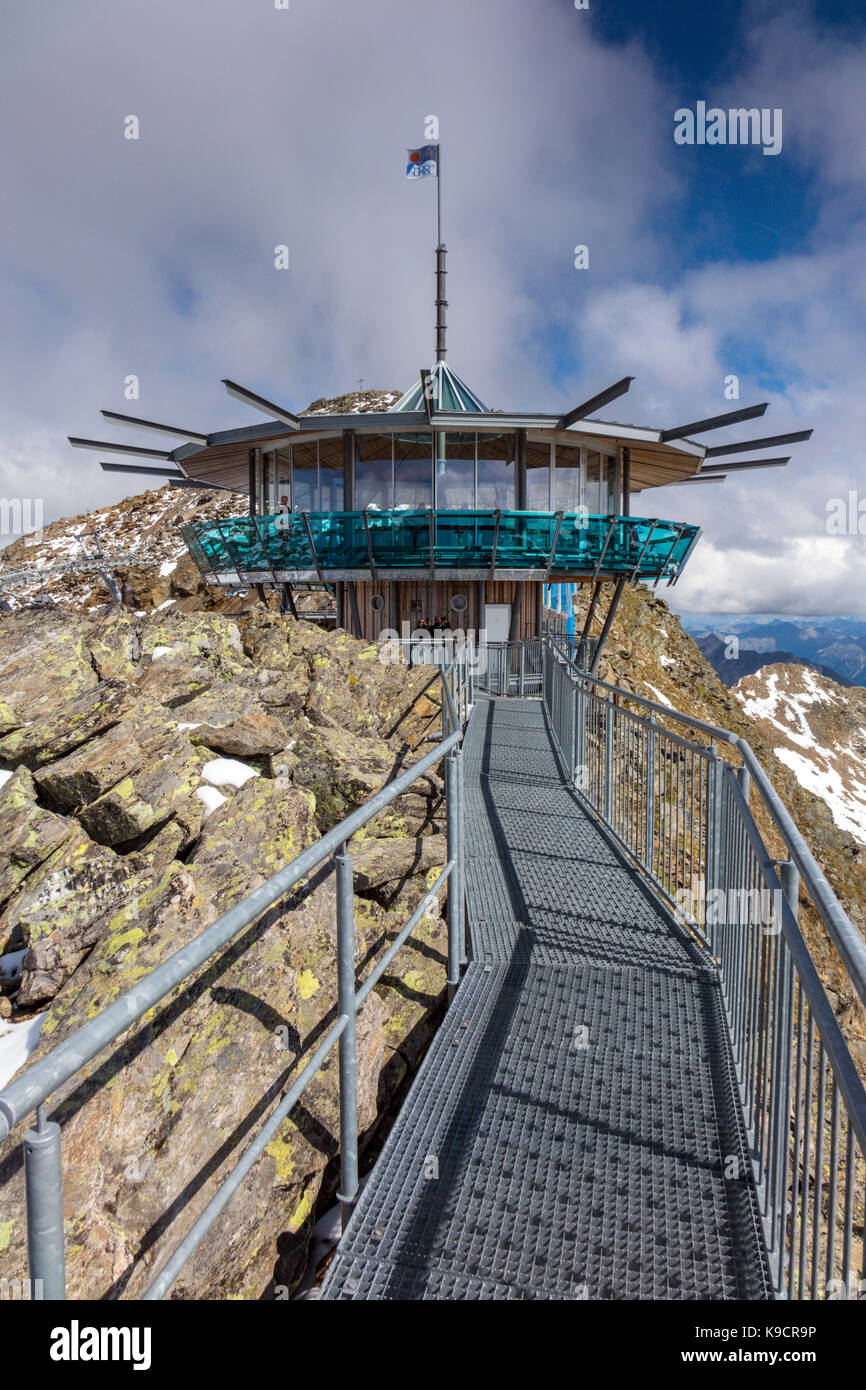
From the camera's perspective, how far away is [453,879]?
4.52 metres

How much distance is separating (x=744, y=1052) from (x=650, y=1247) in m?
1.16

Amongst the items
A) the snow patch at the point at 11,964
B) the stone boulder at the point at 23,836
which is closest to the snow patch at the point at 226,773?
the stone boulder at the point at 23,836

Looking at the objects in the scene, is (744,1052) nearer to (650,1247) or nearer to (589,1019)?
(589,1019)

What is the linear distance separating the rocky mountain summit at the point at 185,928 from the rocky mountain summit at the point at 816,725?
166745 mm

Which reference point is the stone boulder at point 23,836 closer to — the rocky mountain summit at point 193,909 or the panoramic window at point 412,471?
the rocky mountain summit at point 193,909

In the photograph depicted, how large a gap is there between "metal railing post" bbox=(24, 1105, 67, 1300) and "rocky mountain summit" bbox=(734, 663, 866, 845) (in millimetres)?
172771

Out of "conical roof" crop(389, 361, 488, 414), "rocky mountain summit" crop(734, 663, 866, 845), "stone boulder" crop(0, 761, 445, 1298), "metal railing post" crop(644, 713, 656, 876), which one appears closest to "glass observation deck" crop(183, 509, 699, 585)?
"conical roof" crop(389, 361, 488, 414)

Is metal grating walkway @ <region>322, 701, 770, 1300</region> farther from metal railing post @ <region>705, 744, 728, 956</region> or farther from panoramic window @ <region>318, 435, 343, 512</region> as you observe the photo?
panoramic window @ <region>318, 435, 343, 512</region>

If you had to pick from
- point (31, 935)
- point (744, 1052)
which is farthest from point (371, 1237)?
point (31, 935)

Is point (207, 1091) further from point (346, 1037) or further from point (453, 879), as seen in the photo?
point (453, 879)

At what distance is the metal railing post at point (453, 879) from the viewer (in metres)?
4.53

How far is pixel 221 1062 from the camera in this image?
10.8 ft

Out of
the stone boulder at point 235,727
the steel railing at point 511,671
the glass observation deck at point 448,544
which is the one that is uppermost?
the glass observation deck at point 448,544

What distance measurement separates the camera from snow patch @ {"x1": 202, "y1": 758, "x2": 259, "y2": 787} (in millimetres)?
7938
